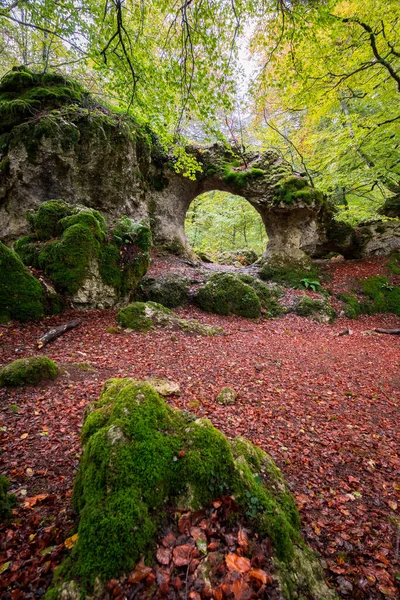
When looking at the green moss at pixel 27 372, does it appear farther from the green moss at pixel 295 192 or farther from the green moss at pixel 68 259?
the green moss at pixel 295 192

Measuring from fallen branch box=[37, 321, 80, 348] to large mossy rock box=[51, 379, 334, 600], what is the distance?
373 centimetres

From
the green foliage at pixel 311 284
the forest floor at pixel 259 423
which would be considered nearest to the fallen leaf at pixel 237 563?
the forest floor at pixel 259 423

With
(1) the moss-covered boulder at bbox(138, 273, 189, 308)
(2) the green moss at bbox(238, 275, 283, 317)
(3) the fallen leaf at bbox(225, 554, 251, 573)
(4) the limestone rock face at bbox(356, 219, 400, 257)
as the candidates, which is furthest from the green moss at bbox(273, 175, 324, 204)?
(3) the fallen leaf at bbox(225, 554, 251, 573)

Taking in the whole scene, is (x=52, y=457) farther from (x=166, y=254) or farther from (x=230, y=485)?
(x=166, y=254)

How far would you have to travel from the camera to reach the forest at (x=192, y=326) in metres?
1.66

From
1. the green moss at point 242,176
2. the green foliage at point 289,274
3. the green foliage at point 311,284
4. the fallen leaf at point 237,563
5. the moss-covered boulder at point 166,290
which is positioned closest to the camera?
the fallen leaf at point 237,563

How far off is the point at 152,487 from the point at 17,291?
5685 millimetres

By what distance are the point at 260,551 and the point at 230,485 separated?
1.24 feet

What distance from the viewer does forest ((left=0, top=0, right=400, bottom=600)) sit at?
5.44 ft

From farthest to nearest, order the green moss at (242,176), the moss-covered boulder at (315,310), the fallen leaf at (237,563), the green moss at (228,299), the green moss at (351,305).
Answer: the green moss at (242,176)
the green moss at (351,305)
the moss-covered boulder at (315,310)
the green moss at (228,299)
the fallen leaf at (237,563)

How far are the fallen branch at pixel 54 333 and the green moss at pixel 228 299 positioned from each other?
4.58m

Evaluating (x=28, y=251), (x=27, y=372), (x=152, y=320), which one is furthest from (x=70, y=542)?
(x=28, y=251)

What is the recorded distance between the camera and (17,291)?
5754mm

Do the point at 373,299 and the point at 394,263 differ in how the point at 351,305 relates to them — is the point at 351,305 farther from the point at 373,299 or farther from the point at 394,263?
the point at 394,263
